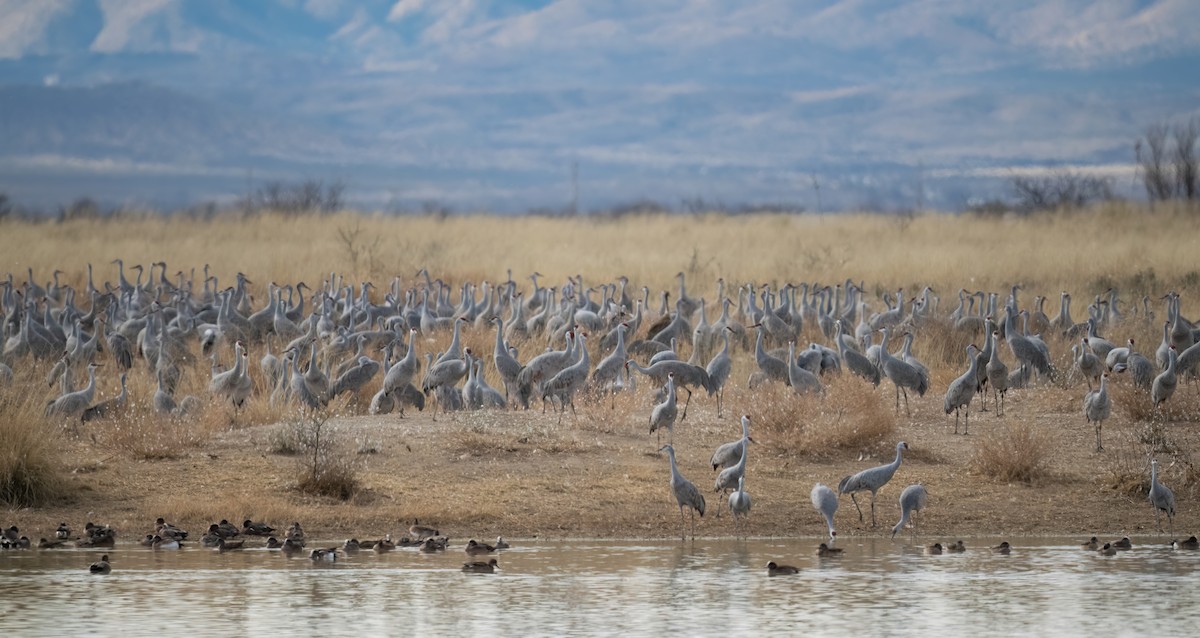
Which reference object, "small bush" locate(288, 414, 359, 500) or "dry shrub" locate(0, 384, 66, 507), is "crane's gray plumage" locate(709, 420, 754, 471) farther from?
"dry shrub" locate(0, 384, 66, 507)

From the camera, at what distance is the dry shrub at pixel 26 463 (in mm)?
12609

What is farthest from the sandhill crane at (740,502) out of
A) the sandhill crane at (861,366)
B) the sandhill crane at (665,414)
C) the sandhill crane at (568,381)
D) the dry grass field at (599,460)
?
the sandhill crane at (861,366)

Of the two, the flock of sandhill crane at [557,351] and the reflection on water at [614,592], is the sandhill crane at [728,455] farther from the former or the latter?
the reflection on water at [614,592]

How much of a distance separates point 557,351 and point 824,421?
4.01m

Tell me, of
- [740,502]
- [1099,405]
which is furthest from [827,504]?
[1099,405]

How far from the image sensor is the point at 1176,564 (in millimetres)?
10953

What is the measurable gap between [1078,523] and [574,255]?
82.0 ft

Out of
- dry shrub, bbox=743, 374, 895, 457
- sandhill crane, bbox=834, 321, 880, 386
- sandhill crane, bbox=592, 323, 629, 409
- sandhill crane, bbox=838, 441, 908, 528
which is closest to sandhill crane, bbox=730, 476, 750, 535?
sandhill crane, bbox=838, 441, 908, 528

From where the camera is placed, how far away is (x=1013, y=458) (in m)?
13.6

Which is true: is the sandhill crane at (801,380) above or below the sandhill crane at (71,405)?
above

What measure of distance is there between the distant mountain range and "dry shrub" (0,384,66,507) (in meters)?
84.7

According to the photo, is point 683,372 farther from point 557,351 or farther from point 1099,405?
point 1099,405

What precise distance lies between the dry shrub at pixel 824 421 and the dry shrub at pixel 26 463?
5.68 m

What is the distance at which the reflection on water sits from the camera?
30.1ft
